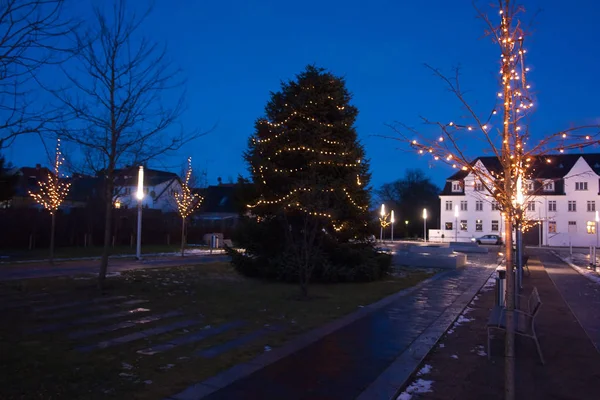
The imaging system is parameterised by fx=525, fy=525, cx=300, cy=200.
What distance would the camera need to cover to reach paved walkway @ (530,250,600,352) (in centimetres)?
997

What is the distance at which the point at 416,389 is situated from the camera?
596 centimetres

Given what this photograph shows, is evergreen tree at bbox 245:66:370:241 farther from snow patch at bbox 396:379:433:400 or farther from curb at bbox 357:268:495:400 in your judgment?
snow patch at bbox 396:379:433:400

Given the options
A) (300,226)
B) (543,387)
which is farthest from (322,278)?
(543,387)

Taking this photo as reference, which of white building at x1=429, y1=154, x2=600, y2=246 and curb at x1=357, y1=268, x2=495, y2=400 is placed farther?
white building at x1=429, y1=154, x2=600, y2=246

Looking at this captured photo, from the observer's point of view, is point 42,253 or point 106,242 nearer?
point 106,242

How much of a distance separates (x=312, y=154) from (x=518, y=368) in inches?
422

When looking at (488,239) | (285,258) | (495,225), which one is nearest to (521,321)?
(285,258)

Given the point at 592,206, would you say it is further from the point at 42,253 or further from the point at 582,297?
the point at 42,253

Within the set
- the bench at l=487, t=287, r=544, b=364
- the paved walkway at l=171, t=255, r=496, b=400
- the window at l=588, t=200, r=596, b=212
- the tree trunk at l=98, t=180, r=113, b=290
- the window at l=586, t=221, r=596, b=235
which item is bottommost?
the paved walkway at l=171, t=255, r=496, b=400

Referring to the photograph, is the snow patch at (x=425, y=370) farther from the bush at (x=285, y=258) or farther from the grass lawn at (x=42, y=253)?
the grass lawn at (x=42, y=253)

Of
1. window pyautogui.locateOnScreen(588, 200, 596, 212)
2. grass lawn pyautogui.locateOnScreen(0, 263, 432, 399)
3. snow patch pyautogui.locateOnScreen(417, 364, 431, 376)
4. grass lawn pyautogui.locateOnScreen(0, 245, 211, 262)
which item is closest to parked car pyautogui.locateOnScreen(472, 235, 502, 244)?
window pyautogui.locateOnScreen(588, 200, 596, 212)

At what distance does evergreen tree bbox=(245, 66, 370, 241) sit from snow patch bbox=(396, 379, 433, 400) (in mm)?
10152

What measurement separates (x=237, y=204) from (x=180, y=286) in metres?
4.68

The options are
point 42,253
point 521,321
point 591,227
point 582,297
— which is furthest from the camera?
point 591,227
